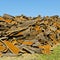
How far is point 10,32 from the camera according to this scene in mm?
18922

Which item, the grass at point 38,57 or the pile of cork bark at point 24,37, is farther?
the pile of cork bark at point 24,37

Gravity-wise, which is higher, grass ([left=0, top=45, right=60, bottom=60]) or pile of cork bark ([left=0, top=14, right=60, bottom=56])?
pile of cork bark ([left=0, top=14, right=60, bottom=56])

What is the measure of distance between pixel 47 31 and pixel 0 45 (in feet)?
19.4

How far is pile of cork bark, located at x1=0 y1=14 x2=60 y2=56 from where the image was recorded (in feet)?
55.5

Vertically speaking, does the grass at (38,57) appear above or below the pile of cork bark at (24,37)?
below

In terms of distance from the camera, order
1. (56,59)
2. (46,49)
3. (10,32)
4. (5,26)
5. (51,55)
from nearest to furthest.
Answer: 1. (56,59)
2. (51,55)
3. (46,49)
4. (10,32)
5. (5,26)

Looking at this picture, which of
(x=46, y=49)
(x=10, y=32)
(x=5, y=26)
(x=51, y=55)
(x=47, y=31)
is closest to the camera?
(x=51, y=55)

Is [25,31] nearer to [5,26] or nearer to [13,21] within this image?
[5,26]

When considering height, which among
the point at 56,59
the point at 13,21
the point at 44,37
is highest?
the point at 13,21

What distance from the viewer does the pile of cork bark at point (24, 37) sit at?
1692 centimetres

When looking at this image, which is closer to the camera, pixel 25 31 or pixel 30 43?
pixel 30 43

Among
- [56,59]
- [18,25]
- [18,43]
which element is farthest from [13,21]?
[56,59]

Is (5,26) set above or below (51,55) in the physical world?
above

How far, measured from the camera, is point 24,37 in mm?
19312
